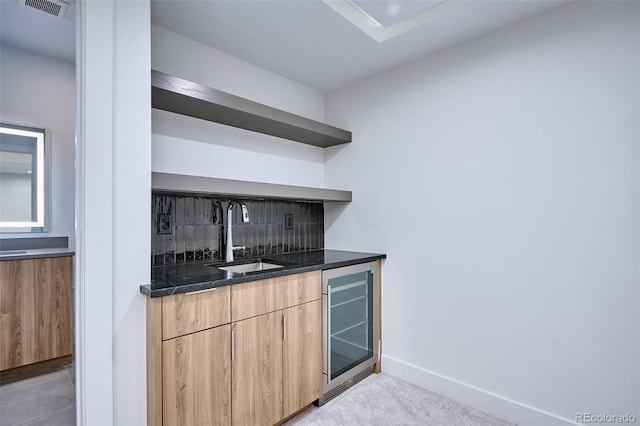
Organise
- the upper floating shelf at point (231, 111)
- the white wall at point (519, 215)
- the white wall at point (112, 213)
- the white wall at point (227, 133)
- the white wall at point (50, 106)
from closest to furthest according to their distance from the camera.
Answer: the white wall at point (112, 213) < the white wall at point (519, 215) < the upper floating shelf at point (231, 111) < the white wall at point (227, 133) < the white wall at point (50, 106)

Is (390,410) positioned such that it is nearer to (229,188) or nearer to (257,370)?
(257,370)

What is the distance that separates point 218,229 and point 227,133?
2.33 feet

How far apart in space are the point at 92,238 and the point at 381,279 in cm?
193

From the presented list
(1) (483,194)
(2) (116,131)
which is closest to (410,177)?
(1) (483,194)

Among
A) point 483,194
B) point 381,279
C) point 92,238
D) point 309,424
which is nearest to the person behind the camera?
point 92,238

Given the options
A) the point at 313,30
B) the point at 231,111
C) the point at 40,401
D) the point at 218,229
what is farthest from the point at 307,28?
the point at 40,401

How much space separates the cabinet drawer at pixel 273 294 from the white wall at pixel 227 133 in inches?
36.7

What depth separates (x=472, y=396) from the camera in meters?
1.99

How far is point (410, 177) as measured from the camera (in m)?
2.34

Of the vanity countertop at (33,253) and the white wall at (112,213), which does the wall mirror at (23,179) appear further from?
the white wall at (112,213)

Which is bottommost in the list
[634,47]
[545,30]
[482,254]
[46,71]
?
[482,254]

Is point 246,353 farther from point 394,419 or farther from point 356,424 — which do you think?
point 394,419

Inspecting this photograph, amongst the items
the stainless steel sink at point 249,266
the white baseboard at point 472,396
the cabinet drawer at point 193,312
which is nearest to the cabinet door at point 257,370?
the cabinet drawer at point 193,312

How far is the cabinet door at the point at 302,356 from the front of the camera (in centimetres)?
179
